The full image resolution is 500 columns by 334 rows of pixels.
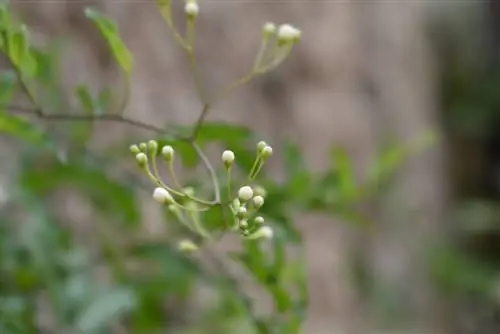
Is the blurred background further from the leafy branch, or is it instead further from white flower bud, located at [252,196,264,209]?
white flower bud, located at [252,196,264,209]

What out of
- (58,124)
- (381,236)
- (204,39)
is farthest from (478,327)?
(58,124)

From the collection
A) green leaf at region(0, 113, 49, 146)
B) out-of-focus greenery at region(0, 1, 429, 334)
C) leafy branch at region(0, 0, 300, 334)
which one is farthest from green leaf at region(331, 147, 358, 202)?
green leaf at region(0, 113, 49, 146)

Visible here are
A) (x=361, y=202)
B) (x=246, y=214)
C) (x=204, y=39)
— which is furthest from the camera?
(x=361, y=202)

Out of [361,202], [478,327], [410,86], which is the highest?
[410,86]

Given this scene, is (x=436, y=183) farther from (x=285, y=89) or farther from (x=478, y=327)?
(x=285, y=89)

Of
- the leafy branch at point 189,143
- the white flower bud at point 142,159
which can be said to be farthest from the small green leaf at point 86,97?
the white flower bud at point 142,159

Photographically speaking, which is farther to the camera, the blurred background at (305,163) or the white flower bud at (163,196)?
the blurred background at (305,163)

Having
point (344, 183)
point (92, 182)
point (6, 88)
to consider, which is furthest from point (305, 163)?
point (6, 88)

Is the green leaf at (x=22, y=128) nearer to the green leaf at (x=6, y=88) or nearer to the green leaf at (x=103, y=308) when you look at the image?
the green leaf at (x=6, y=88)
